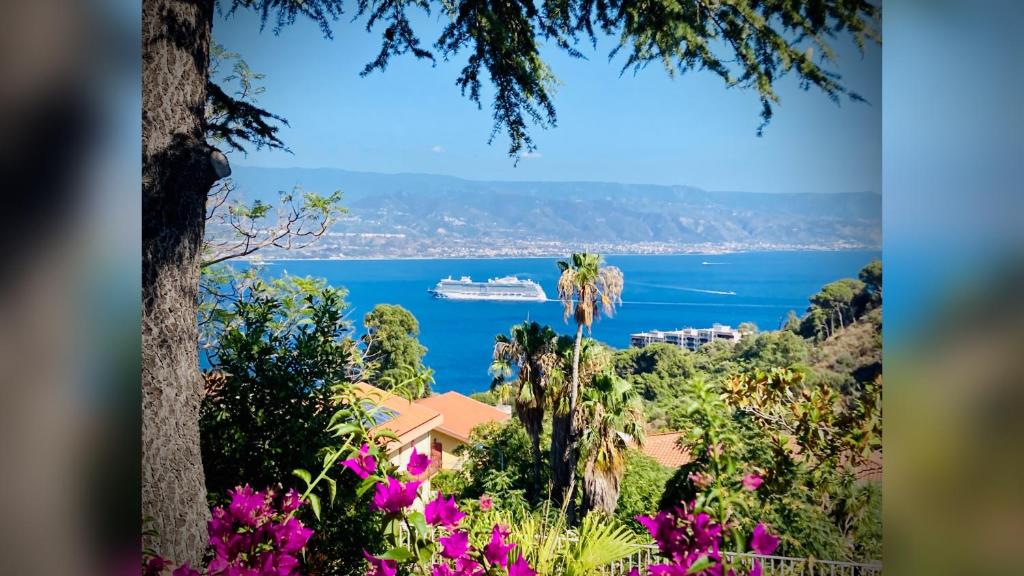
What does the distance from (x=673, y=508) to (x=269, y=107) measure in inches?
73.3

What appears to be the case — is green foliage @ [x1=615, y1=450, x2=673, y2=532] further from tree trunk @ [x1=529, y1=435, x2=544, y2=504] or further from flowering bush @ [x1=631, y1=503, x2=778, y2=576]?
tree trunk @ [x1=529, y1=435, x2=544, y2=504]

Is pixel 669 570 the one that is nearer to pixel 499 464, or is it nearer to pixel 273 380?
pixel 499 464

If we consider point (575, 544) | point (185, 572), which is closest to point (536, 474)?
point (575, 544)

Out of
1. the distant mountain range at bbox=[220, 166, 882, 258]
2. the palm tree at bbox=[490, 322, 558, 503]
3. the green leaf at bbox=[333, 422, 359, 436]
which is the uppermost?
the distant mountain range at bbox=[220, 166, 882, 258]

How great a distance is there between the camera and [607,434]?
238 centimetres

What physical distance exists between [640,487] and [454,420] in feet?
2.05

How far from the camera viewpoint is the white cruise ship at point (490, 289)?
2.46 meters

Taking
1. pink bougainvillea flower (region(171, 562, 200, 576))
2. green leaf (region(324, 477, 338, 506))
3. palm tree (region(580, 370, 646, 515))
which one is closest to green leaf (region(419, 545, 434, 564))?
green leaf (region(324, 477, 338, 506))

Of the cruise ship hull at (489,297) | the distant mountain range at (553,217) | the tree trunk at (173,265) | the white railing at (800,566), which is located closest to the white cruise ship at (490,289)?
the cruise ship hull at (489,297)

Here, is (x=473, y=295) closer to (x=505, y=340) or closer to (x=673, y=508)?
(x=505, y=340)

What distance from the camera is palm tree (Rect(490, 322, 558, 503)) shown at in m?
2.43

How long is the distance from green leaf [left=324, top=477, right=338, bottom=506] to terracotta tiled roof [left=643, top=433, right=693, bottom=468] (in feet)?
3.19
